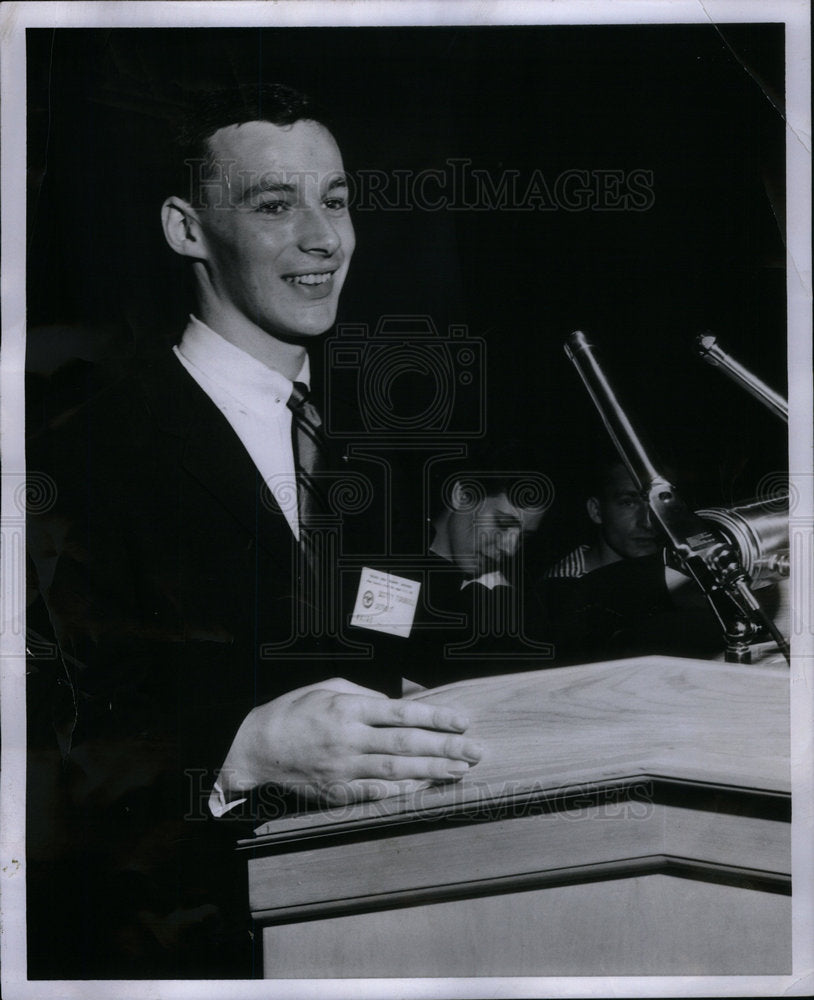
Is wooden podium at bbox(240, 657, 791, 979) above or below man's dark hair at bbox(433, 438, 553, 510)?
below

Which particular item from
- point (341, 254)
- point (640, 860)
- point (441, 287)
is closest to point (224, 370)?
point (341, 254)

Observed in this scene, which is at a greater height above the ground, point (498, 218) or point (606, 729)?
point (498, 218)

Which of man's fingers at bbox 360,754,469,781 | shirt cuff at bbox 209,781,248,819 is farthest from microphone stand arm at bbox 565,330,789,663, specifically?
shirt cuff at bbox 209,781,248,819

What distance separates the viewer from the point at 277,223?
6.08 feet

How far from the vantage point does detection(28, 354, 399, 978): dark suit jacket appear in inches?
73.0

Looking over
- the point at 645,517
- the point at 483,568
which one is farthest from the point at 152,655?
the point at 645,517

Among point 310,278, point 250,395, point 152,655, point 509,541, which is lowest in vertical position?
point 152,655

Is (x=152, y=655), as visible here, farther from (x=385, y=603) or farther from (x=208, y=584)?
(x=385, y=603)

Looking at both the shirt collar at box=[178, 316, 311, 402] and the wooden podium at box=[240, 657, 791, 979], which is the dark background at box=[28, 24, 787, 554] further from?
the wooden podium at box=[240, 657, 791, 979]

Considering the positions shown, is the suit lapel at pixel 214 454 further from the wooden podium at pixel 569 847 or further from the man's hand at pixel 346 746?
the wooden podium at pixel 569 847

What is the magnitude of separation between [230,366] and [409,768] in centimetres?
89

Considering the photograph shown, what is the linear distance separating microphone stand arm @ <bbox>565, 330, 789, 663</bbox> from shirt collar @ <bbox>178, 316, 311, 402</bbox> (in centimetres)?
59

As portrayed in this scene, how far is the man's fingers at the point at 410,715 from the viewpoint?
183 cm

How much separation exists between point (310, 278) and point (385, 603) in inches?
26.6
